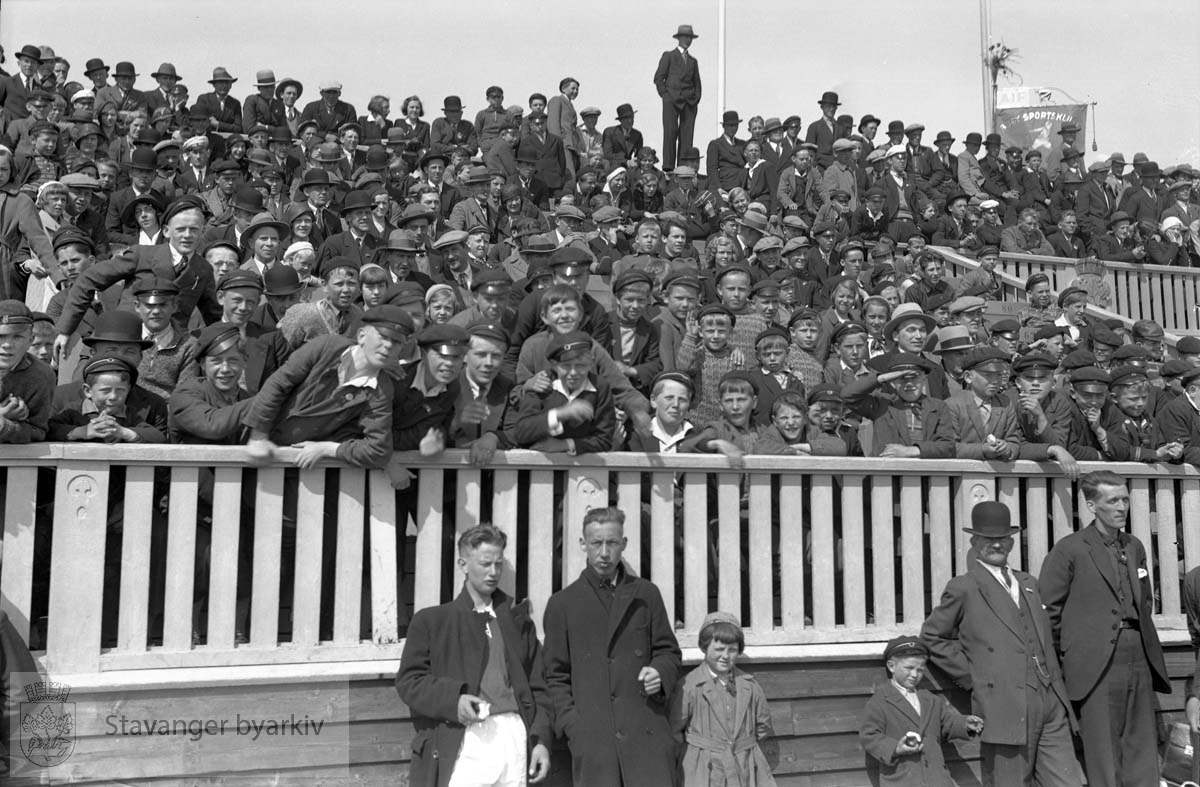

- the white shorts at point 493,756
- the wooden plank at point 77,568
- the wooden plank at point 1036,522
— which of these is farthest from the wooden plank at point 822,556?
the wooden plank at point 77,568

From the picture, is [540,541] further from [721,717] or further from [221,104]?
[221,104]

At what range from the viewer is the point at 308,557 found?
6.07m

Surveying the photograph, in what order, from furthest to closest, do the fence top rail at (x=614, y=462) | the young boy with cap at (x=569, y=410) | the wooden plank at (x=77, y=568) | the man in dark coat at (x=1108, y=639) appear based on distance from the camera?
the man in dark coat at (x=1108, y=639) → the young boy with cap at (x=569, y=410) → the fence top rail at (x=614, y=462) → the wooden plank at (x=77, y=568)

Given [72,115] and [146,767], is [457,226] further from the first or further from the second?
[146,767]

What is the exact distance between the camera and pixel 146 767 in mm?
5590

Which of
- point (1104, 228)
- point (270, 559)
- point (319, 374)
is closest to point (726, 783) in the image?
point (270, 559)

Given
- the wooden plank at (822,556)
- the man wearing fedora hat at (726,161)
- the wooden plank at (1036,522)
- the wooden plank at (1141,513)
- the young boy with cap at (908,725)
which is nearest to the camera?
the young boy with cap at (908,725)

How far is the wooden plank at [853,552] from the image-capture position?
7.25m

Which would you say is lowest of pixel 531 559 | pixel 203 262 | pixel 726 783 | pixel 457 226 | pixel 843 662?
pixel 726 783

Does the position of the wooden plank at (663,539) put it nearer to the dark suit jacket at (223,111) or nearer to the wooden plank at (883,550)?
the wooden plank at (883,550)

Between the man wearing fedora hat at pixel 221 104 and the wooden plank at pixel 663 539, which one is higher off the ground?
the man wearing fedora hat at pixel 221 104

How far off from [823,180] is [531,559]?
12.9 metres

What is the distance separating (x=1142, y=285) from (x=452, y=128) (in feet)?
36.6

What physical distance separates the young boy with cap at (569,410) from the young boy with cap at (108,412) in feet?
6.55
